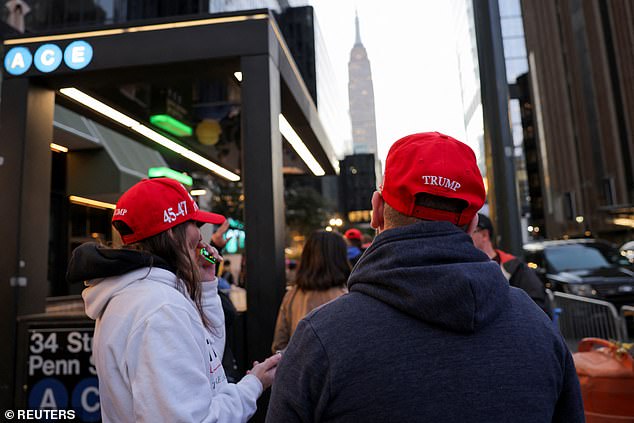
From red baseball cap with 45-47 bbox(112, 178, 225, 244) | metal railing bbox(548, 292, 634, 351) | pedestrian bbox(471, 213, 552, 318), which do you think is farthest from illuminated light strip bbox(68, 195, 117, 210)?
metal railing bbox(548, 292, 634, 351)

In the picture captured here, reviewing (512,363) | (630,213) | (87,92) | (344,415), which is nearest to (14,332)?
(87,92)

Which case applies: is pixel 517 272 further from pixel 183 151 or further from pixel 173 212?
pixel 183 151

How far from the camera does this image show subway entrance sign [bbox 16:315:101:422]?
3.81 m

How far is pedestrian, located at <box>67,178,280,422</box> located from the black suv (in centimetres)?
880

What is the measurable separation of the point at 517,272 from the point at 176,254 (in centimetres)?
305

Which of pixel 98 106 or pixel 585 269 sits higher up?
pixel 98 106

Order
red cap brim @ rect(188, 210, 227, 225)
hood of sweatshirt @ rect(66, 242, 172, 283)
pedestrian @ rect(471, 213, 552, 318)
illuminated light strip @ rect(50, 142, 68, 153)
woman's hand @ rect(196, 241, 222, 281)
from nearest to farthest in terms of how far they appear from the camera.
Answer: hood of sweatshirt @ rect(66, 242, 172, 283) < red cap brim @ rect(188, 210, 227, 225) < woman's hand @ rect(196, 241, 222, 281) < pedestrian @ rect(471, 213, 552, 318) < illuminated light strip @ rect(50, 142, 68, 153)

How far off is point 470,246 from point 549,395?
1.46 feet

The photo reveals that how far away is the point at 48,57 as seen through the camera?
4488mm

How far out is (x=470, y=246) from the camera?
4.14 feet

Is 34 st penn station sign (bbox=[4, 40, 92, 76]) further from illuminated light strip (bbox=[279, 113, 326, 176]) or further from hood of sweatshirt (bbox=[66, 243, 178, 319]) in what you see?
hood of sweatshirt (bbox=[66, 243, 178, 319])

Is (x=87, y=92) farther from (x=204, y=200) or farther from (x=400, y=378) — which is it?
(x=204, y=200)

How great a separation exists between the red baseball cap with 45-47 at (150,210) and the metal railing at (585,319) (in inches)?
283

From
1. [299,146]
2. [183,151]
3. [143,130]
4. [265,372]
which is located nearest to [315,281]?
[265,372]
